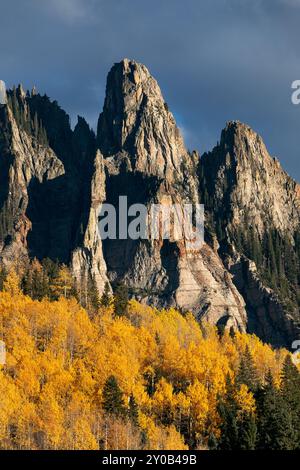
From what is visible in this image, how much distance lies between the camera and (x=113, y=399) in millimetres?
97625

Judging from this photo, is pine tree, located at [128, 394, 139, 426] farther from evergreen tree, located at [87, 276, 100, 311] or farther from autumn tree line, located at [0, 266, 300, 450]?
evergreen tree, located at [87, 276, 100, 311]

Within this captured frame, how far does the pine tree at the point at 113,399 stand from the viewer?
96.2m

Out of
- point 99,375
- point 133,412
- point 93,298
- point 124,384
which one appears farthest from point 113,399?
point 93,298

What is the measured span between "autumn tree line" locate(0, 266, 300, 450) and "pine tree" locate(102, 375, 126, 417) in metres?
0.13

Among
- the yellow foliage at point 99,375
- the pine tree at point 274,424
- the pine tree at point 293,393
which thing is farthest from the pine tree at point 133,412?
the pine tree at point 293,393

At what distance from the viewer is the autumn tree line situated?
91.2m

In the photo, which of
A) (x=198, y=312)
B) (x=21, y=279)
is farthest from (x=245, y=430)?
(x=198, y=312)

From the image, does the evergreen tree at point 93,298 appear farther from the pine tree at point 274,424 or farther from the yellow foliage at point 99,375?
the pine tree at point 274,424

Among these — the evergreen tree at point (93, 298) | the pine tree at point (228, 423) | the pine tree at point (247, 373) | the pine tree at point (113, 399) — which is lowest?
the pine tree at point (228, 423)

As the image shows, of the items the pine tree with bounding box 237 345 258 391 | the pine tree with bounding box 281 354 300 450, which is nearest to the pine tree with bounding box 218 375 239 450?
the pine tree with bounding box 281 354 300 450

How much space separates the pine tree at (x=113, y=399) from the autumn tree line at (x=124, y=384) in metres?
0.13

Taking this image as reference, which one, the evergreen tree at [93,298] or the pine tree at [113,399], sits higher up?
the evergreen tree at [93,298]

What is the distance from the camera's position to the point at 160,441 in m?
92.2
